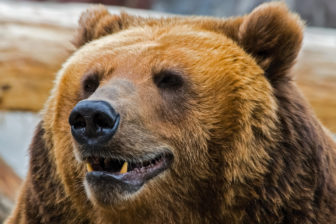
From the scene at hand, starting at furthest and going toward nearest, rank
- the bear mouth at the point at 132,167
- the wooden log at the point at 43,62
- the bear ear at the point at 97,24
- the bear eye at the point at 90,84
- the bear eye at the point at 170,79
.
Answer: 1. the wooden log at the point at 43,62
2. the bear ear at the point at 97,24
3. the bear eye at the point at 90,84
4. the bear eye at the point at 170,79
5. the bear mouth at the point at 132,167

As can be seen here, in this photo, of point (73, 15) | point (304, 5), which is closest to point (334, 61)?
point (73, 15)

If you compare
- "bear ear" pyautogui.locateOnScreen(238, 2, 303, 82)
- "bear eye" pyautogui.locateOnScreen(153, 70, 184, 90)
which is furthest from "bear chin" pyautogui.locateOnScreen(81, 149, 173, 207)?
"bear ear" pyautogui.locateOnScreen(238, 2, 303, 82)

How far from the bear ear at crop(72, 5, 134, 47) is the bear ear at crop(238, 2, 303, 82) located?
1000 mm

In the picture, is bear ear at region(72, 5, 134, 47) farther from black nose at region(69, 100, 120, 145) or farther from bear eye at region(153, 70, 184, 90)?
black nose at region(69, 100, 120, 145)

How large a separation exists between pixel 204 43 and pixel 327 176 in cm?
117

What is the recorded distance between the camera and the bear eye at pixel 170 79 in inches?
152

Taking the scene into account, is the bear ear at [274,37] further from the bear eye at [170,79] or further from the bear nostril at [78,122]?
the bear nostril at [78,122]

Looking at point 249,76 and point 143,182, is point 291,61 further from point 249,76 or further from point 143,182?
point 143,182

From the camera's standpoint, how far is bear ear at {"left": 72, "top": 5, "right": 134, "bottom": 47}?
4.56m

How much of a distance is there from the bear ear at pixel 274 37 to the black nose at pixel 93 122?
1143mm

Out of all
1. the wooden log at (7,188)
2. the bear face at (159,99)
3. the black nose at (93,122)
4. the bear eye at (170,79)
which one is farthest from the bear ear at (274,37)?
the wooden log at (7,188)

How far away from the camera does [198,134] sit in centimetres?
380

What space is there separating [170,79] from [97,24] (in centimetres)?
104

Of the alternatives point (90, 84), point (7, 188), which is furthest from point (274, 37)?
point (7, 188)
